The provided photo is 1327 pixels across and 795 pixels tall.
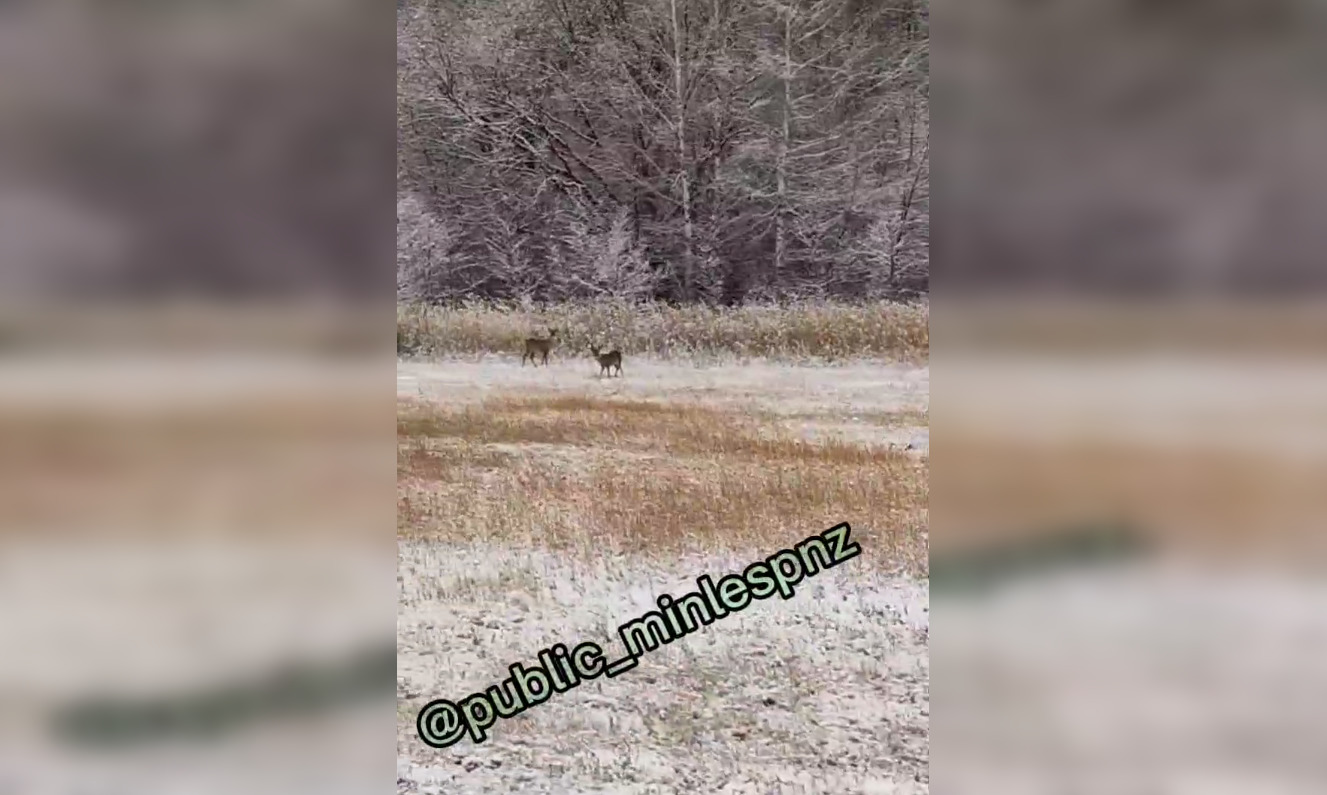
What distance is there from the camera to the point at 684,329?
77.8 inches

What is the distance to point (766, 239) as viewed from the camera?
1960 mm

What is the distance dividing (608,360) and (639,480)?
297mm

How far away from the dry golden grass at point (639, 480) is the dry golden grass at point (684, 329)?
0.14 metres

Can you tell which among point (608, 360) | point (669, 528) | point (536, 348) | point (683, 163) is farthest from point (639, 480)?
point (683, 163)
